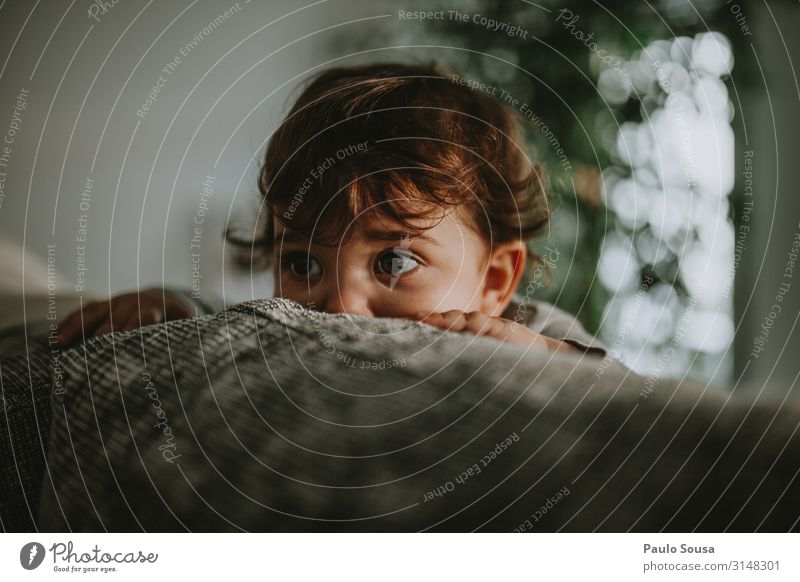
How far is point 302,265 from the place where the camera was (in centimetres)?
44

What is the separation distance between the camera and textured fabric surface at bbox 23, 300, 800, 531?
257mm

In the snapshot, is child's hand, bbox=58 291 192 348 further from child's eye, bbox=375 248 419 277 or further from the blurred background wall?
child's eye, bbox=375 248 419 277

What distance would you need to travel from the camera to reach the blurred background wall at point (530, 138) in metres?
0.41

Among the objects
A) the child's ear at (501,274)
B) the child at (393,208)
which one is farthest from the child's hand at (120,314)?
the child's ear at (501,274)

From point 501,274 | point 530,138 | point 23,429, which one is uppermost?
point 530,138

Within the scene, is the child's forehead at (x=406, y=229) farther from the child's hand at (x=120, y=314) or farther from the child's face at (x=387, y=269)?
the child's hand at (x=120, y=314)

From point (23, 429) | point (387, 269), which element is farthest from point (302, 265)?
point (23, 429)

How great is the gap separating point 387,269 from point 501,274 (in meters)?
0.11

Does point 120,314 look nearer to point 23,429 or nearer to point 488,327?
point 23,429

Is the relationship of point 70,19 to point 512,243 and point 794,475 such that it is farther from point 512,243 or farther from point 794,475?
point 794,475

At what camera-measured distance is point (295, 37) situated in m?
0.43

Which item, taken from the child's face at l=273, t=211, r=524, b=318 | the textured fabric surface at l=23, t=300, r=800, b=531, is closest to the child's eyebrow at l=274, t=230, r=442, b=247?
the child's face at l=273, t=211, r=524, b=318
